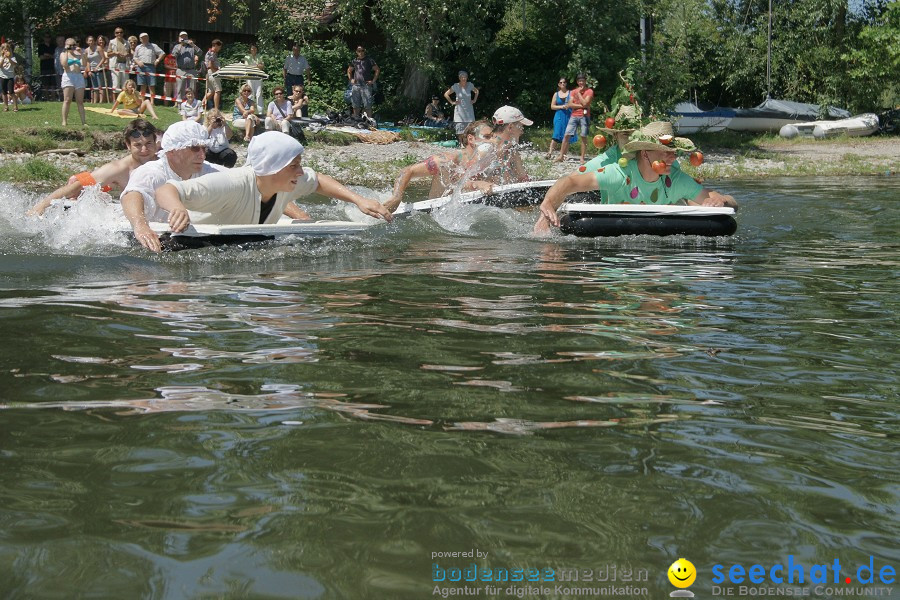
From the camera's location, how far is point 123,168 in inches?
357

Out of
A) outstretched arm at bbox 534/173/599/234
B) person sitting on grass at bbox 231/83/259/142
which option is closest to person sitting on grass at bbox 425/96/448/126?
person sitting on grass at bbox 231/83/259/142

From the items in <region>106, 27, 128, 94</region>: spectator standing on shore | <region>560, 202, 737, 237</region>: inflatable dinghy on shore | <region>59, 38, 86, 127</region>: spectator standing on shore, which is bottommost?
<region>560, 202, 737, 237</region>: inflatable dinghy on shore

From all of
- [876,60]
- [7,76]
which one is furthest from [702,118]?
[7,76]

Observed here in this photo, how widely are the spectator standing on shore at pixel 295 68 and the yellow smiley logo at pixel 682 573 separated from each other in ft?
71.2

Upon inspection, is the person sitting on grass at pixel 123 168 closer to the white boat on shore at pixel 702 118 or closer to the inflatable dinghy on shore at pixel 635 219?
the inflatable dinghy on shore at pixel 635 219

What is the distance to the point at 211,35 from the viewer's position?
3341 cm

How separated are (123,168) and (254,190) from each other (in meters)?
1.61

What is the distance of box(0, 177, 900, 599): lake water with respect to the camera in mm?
2785

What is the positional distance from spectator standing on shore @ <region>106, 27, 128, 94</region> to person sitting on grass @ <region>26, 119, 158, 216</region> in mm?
15559

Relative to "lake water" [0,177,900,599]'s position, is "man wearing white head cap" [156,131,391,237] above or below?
above

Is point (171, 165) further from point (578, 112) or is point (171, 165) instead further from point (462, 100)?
point (462, 100)

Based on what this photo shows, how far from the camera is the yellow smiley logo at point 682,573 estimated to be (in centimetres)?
266

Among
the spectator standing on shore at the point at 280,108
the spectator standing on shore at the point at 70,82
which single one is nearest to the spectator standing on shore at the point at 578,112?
the spectator standing on shore at the point at 280,108

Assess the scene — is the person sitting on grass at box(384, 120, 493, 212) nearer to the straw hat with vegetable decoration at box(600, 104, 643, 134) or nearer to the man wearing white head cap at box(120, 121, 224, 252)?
the straw hat with vegetable decoration at box(600, 104, 643, 134)
